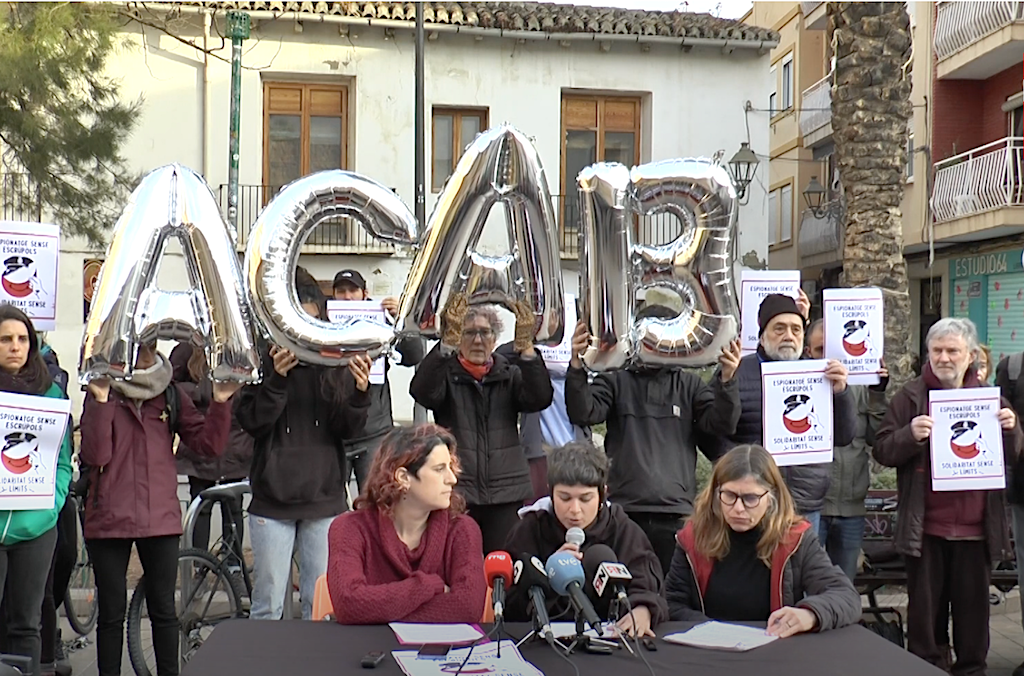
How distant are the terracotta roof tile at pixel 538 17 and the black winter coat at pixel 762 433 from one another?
12.8m

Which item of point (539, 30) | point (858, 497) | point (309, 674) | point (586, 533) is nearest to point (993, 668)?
point (858, 497)

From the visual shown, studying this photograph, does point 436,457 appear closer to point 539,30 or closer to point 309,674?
point 309,674

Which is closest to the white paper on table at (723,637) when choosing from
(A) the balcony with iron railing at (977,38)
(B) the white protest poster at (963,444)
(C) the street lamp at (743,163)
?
(B) the white protest poster at (963,444)

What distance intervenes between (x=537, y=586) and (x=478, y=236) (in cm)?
144

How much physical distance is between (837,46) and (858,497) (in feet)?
16.0

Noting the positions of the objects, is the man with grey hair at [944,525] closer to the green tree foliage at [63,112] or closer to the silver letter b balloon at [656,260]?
the silver letter b balloon at [656,260]

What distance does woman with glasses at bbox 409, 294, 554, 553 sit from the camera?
4961 mm

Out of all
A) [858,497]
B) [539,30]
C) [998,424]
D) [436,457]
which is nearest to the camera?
[436,457]

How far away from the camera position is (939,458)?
5301mm

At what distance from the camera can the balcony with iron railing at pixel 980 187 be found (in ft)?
58.1

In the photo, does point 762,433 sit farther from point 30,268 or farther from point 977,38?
point 977,38

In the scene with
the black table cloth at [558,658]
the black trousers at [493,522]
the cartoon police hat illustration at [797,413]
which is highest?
the cartoon police hat illustration at [797,413]

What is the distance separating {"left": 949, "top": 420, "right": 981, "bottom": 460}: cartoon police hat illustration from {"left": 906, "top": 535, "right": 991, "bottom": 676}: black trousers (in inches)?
19.5

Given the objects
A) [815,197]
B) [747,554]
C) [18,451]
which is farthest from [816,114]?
[18,451]
